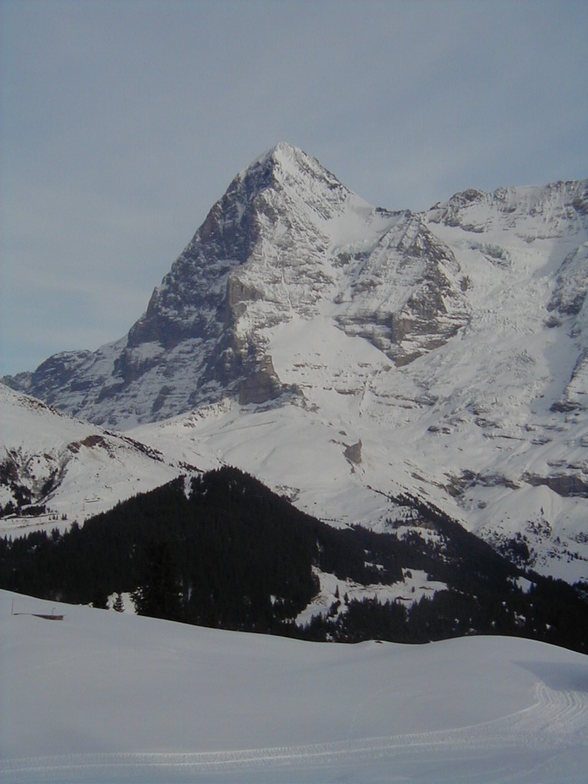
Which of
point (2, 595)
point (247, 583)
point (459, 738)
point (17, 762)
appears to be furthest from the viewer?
point (247, 583)

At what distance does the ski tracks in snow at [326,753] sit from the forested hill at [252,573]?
241 feet

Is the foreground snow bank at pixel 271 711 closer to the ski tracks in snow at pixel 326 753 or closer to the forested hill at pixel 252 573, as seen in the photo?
the ski tracks in snow at pixel 326 753

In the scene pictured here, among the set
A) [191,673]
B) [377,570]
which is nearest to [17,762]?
[191,673]

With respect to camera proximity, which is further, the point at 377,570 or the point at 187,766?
the point at 377,570

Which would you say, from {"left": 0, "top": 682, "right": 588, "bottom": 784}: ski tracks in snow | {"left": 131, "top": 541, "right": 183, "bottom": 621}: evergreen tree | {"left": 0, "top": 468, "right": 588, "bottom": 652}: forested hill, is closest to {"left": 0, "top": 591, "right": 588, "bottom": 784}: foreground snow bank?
{"left": 0, "top": 682, "right": 588, "bottom": 784}: ski tracks in snow

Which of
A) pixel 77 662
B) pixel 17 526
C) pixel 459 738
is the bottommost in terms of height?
pixel 459 738

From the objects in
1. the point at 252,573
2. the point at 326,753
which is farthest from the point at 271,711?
the point at 252,573

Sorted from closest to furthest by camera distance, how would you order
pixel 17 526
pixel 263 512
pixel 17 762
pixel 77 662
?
pixel 17 762, pixel 77 662, pixel 17 526, pixel 263 512

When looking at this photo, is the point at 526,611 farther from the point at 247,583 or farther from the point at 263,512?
the point at 247,583

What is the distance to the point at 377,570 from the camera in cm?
18725

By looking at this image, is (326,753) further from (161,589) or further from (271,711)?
(161,589)

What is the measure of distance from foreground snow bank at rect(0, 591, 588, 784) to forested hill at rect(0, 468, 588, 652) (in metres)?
Result: 63.4

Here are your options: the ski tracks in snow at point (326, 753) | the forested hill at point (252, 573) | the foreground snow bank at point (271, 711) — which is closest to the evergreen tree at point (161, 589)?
the forested hill at point (252, 573)

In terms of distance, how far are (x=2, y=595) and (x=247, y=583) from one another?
100 metres
